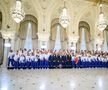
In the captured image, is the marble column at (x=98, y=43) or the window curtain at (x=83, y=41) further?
the window curtain at (x=83, y=41)

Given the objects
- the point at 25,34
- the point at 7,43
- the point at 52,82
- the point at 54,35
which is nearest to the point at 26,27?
the point at 25,34

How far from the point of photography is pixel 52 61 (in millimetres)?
12375

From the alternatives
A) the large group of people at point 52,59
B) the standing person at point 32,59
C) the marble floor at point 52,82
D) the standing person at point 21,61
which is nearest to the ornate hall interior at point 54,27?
the large group of people at point 52,59

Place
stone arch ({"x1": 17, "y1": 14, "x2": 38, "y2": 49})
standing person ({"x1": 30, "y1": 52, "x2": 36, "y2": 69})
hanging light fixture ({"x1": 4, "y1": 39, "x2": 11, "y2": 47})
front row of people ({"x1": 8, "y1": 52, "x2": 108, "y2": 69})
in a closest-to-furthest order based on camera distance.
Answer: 1. front row of people ({"x1": 8, "y1": 52, "x2": 108, "y2": 69})
2. standing person ({"x1": 30, "y1": 52, "x2": 36, "y2": 69})
3. hanging light fixture ({"x1": 4, "y1": 39, "x2": 11, "y2": 47})
4. stone arch ({"x1": 17, "y1": 14, "x2": 38, "y2": 49})

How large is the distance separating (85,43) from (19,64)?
38.9 feet

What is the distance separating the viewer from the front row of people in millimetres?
11256

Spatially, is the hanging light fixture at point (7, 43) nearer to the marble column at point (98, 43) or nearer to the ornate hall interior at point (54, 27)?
the ornate hall interior at point (54, 27)

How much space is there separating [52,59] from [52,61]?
0.18 meters

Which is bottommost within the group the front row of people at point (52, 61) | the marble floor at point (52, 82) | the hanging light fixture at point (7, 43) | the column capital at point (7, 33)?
the marble floor at point (52, 82)

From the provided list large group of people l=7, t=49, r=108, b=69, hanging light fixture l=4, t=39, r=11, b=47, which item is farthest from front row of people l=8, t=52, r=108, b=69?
hanging light fixture l=4, t=39, r=11, b=47

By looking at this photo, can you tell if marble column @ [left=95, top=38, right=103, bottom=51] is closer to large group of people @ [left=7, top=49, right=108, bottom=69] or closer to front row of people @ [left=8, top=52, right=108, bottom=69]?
large group of people @ [left=7, top=49, right=108, bottom=69]

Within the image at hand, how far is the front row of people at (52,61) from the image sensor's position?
11.3 metres

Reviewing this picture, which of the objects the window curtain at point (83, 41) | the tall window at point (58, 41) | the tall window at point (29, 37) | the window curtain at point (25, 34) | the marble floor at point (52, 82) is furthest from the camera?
the window curtain at point (83, 41)

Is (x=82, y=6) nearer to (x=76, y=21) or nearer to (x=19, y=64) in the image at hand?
(x=76, y=21)
